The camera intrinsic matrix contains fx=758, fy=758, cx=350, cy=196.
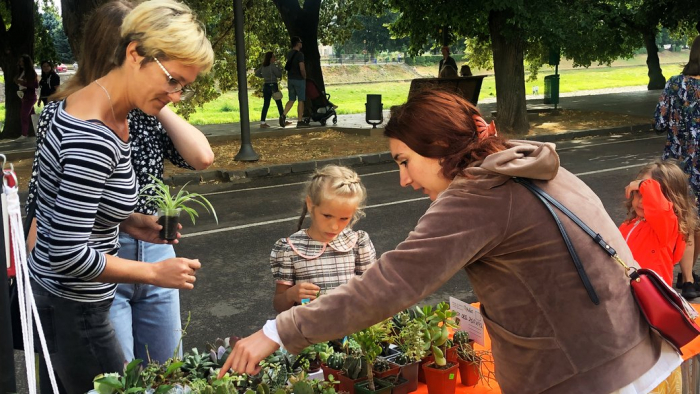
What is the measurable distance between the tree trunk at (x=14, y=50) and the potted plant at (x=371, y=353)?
1680cm

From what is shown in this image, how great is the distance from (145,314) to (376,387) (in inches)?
37.8

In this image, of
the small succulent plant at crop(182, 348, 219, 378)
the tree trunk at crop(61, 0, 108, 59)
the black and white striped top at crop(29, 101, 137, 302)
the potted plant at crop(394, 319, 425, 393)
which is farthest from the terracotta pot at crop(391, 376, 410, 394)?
the tree trunk at crop(61, 0, 108, 59)

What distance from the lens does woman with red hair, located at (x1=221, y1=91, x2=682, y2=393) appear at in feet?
6.48

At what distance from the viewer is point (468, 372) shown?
114 inches

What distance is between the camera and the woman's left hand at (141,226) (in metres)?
2.81

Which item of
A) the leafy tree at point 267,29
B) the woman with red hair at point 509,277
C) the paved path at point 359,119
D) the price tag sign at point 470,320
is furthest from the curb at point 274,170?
the woman with red hair at point 509,277

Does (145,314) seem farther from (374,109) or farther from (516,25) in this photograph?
(374,109)

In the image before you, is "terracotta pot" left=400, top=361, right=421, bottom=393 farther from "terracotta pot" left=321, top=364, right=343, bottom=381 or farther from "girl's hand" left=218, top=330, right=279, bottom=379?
"girl's hand" left=218, top=330, right=279, bottom=379

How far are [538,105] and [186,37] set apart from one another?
21.7m

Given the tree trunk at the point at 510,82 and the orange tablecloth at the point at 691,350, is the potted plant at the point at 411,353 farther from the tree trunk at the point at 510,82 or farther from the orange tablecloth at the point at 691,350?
the tree trunk at the point at 510,82

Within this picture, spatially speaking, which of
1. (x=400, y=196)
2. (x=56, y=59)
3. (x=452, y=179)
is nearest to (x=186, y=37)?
(x=452, y=179)

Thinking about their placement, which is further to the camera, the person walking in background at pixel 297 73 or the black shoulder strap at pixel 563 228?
the person walking in background at pixel 297 73

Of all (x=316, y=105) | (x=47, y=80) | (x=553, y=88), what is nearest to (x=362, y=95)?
(x=553, y=88)

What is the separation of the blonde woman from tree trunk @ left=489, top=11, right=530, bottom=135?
1386 cm
